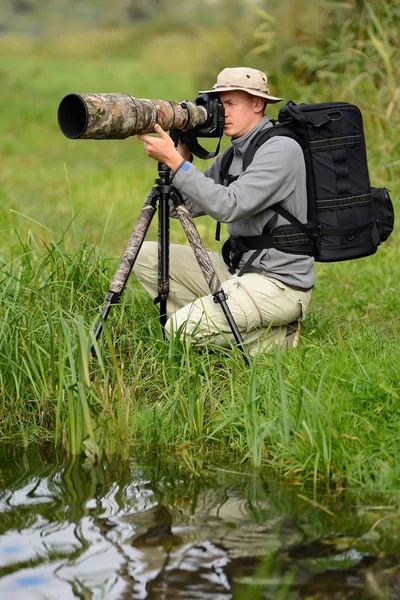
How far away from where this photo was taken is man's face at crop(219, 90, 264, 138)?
479cm

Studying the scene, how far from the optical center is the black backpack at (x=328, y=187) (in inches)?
182

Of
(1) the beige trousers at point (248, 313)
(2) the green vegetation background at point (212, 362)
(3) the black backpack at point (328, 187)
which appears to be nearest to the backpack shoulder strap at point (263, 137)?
(3) the black backpack at point (328, 187)

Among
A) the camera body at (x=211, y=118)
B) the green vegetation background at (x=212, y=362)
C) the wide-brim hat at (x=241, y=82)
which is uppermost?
the wide-brim hat at (x=241, y=82)

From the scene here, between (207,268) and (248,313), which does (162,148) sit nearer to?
(207,268)

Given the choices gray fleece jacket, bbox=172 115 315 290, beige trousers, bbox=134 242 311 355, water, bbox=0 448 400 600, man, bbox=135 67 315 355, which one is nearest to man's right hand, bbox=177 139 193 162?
man, bbox=135 67 315 355

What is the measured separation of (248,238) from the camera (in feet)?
15.9

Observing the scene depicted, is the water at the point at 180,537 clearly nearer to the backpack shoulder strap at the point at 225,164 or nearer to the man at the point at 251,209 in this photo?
the man at the point at 251,209

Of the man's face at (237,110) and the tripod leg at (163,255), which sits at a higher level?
the man's face at (237,110)

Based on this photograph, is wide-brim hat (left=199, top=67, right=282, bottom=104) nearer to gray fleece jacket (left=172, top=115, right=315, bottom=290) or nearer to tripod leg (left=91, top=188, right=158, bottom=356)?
gray fleece jacket (left=172, top=115, right=315, bottom=290)

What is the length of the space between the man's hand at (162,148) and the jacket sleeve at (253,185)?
62mm

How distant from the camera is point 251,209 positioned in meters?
4.57

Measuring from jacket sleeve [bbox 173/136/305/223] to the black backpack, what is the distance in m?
0.10

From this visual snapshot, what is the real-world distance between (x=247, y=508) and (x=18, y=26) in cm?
2374

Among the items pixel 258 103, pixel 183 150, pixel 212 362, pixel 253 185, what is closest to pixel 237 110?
pixel 258 103
